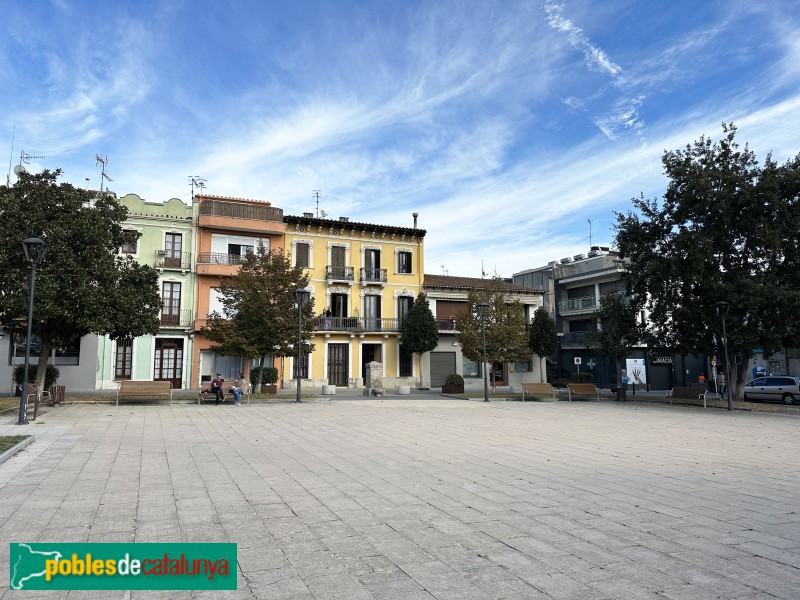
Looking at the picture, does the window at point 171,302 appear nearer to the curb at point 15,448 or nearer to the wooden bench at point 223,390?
the wooden bench at point 223,390

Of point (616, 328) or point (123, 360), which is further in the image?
point (123, 360)

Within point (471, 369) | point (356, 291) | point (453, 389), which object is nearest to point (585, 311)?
point (471, 369)

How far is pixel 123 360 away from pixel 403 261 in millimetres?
19331

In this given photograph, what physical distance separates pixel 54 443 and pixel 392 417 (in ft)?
30.7

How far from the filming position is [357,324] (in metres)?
37.1

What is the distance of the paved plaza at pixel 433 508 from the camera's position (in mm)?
4090

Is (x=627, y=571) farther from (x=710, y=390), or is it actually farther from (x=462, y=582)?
(x=710, y=390)

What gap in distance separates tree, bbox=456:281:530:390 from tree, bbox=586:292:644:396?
4.14m

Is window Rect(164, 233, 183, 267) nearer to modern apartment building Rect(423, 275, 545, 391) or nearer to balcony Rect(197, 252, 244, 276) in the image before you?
balcony Rect(197, 252, 244, 276)

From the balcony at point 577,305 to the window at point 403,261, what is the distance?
14829mm

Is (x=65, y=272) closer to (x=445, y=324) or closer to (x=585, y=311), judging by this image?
(x=445, y=324)

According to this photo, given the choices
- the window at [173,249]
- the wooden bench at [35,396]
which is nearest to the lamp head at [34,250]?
the wooden bench at [35,396]

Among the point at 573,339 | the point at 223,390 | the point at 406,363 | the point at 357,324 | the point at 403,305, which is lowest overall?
the point at 223,390

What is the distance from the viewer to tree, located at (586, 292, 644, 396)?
27.6m
